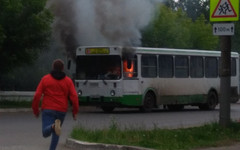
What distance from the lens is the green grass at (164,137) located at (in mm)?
13297

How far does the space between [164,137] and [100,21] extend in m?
14.9

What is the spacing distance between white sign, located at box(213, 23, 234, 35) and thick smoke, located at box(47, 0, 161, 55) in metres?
12.1

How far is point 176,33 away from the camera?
136 feet

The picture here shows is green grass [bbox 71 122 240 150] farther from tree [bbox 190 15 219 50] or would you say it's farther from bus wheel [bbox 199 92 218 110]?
tree [bbox 190 15 219 50]

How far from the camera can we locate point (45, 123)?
1080 cm

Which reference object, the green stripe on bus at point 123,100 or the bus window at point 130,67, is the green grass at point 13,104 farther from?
the bus window at point 130,67

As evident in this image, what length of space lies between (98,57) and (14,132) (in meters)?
9.88

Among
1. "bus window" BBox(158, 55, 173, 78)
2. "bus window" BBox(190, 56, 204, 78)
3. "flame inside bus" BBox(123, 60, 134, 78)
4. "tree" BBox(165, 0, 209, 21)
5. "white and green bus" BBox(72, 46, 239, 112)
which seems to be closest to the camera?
"white and green bus" BBox(72, 46, 239, 112)

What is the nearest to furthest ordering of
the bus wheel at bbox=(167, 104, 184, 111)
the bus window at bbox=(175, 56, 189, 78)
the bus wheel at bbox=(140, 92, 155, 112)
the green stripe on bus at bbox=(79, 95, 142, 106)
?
the green stripe on bus at bbox=(79, 95, 142, 106)
the bus wheel at bbox=(140, 92, 155, 112)
the bus window at bbox=(175, 56, 189, 78)
the bus wheel at bbox=(167, 104, 184, 111)

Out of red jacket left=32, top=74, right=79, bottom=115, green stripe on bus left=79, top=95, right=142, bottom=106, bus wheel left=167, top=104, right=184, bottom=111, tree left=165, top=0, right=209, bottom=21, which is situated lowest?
bus wheel left=167, top=104, right=184, bottom=111

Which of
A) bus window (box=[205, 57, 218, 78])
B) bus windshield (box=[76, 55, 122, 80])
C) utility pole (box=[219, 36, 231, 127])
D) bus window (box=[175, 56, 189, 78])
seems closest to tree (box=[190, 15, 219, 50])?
bus window (box=[205, 57, 218, 78])

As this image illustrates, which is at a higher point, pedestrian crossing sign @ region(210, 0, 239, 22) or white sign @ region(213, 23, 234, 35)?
pedestrian crossing sign @ region(210, 0, 239, 22)

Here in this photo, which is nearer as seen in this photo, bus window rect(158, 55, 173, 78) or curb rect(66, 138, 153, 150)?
curb rect(66, 138, 153, 150)

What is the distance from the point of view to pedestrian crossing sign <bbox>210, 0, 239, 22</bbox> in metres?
15.1
